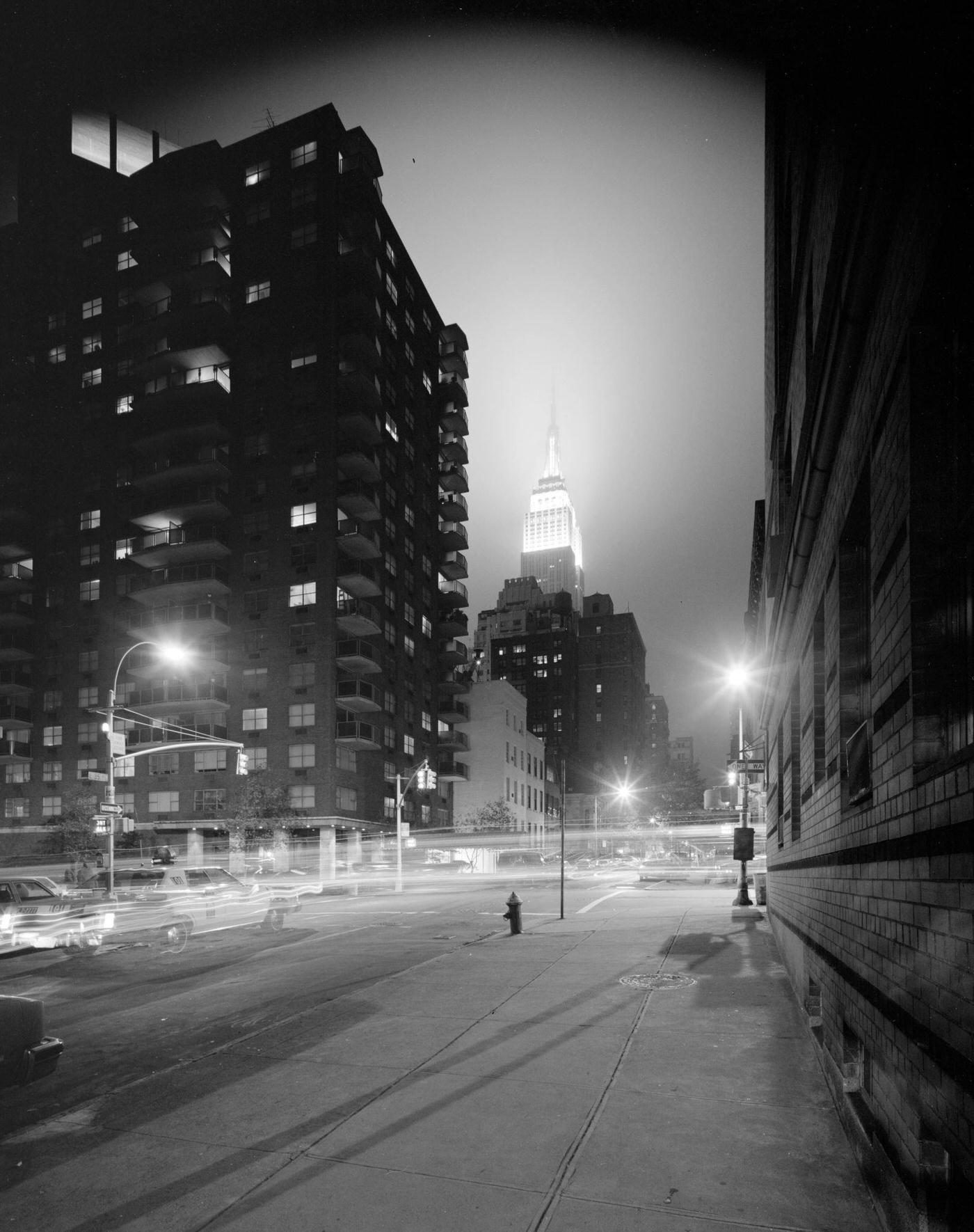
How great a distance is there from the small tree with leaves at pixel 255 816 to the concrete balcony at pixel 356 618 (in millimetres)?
11250

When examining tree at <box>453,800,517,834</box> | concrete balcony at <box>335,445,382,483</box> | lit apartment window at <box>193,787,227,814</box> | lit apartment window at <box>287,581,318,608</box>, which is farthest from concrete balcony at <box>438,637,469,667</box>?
lit apartment window at <box>193,787,227,814</box>

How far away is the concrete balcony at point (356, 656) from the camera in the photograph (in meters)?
55.7

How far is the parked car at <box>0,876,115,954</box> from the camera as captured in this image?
17.6 metres

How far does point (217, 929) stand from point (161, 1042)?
1348 centimetres

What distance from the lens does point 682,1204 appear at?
17.0 feet

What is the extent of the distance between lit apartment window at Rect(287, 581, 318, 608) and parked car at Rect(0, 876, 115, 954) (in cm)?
3860

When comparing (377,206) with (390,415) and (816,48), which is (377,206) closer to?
(390,415)

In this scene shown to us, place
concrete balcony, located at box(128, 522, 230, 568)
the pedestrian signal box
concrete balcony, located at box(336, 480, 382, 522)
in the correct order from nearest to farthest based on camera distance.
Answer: the pedestrian signal box < concrete balcony, located at box(336, 480, 382, 522) < concrete balcony, located at box(128, 522, 230, 568)

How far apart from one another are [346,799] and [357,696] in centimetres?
668

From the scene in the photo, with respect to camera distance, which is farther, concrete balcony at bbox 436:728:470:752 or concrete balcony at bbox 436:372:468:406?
concrete balcony at bbox 436:372:468:406

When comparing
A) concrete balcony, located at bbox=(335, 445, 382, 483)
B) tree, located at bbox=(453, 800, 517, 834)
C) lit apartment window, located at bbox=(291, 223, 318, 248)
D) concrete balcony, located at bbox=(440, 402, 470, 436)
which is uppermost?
lit apartment window, located at bbox=(291, 223, 318, 248)

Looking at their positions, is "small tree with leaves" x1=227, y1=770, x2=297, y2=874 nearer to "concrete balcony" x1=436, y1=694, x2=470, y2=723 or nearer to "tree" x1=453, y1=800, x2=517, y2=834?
"concrete balcony" x1=436, y1=694, x2=470, y2=723

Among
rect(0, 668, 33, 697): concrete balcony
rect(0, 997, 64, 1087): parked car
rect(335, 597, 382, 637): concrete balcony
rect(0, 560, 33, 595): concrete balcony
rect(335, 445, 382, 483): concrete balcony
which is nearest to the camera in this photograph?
rect(0, 997, 64, 1087): parked car

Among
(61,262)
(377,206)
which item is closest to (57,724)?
(61,262)
